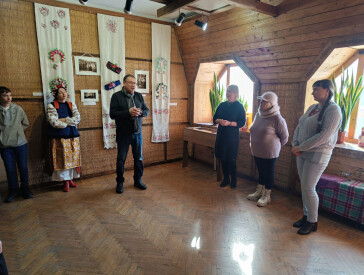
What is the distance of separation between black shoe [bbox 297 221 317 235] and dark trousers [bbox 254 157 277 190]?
2.36 ft

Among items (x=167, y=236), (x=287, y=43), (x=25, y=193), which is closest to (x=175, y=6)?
(x=287, y=43)

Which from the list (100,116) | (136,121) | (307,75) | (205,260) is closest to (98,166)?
(100,116)

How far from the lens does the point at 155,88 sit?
4.96 metres

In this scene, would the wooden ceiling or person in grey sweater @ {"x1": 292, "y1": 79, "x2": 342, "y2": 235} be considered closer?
person in grey sweater @ {"x1": 292, "y1": 79, "x2": 342, "y2": 235}

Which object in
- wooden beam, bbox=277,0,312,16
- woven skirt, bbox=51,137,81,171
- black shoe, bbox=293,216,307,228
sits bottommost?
black shoe, bbox=293,216,307,228

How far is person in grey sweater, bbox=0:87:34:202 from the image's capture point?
3.26 meters

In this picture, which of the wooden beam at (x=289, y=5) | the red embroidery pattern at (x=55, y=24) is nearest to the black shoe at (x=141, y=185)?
the red embroidery pattern at (x=55, y=24)

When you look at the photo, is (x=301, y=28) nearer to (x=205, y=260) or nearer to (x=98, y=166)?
(x=205, y=260)

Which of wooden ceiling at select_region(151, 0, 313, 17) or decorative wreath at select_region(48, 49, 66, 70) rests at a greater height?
wooden ceiling at select_region(151, 0, 313, 17)

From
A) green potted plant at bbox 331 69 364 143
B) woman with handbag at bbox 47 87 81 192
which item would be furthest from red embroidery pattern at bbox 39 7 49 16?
green potted plant at bbox 331 69 364 143

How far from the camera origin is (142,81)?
478cm

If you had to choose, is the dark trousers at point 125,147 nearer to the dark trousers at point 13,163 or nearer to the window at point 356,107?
the dark trousers at point 13,163

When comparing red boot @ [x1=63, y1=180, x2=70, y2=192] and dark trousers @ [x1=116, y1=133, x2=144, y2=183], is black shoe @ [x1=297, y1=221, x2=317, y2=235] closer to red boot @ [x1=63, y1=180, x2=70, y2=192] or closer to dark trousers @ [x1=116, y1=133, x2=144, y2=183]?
dark trousers @ [x1=116, y1=133, x2=144, y2=183]

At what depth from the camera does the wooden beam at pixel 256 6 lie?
286 centimetres
